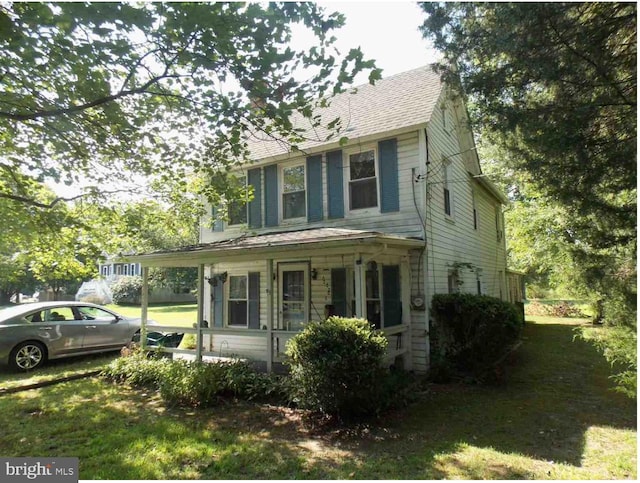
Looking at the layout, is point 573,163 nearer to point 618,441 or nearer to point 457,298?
point 618,441

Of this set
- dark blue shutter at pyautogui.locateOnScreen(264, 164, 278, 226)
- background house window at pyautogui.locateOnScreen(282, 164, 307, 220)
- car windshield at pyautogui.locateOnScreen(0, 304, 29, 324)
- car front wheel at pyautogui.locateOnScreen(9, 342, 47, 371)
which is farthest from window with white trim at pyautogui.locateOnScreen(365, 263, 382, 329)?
car windshield at pyautogui.locateOnScreen(0, 304, 29, 324)

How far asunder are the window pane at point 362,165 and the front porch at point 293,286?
1.88 metres

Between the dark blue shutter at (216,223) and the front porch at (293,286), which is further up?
the dark blue shutter at (216,223)

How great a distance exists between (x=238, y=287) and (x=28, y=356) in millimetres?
5335

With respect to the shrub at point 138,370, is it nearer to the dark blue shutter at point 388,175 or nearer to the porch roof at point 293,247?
the porch roof at point 293,247

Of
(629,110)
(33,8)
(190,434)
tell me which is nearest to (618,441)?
(629,110)

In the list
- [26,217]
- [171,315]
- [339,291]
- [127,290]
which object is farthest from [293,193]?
[127,290]

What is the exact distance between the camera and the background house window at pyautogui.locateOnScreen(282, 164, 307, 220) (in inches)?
410

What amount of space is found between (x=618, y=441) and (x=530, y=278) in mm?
36303

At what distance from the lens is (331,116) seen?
37.3 feet

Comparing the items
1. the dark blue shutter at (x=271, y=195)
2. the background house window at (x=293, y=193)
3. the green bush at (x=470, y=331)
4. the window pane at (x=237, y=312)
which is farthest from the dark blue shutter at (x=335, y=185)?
the window pane at (x=237, y=312)

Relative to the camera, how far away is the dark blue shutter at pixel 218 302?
11273 mm

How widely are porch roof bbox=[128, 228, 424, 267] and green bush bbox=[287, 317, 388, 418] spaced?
1.56m

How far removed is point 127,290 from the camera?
3422cm
